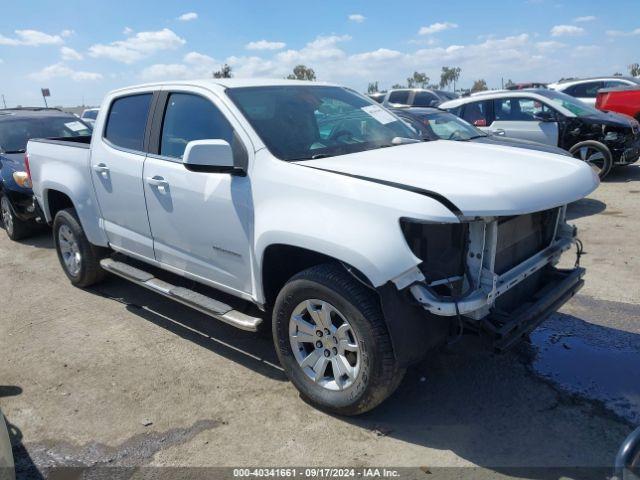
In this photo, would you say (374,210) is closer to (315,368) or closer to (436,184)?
(436,184)

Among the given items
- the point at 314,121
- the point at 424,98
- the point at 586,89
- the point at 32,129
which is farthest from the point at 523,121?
the point at 424,98

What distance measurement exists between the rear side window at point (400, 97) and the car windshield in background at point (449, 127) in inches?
Answer: 433

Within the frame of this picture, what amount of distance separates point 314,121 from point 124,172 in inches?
65.8

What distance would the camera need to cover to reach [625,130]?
358 inches

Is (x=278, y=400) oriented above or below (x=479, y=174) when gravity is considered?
below

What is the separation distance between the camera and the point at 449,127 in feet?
26.7

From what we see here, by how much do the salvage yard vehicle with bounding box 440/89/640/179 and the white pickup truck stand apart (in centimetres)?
565

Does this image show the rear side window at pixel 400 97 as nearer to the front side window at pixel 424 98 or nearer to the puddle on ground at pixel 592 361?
the front side window at pixel 424 98

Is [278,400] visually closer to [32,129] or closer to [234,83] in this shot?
[234,83]

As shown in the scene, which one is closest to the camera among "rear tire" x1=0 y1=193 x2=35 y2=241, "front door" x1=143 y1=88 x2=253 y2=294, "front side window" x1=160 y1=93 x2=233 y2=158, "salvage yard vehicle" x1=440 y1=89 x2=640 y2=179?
"front door" x1=143 y1=88 x2=253 y2=294

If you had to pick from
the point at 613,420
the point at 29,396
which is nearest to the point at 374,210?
the point at 613,420

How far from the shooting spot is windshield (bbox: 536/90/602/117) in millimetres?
9445

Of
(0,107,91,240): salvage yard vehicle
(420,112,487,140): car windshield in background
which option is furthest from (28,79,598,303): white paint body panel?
(420,112,487,140): car windshield in background

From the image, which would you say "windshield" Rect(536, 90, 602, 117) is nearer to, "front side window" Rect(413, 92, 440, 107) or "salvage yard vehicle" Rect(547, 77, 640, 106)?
"salvage yard vehicle" Rect(547, 77, 640, 106)
